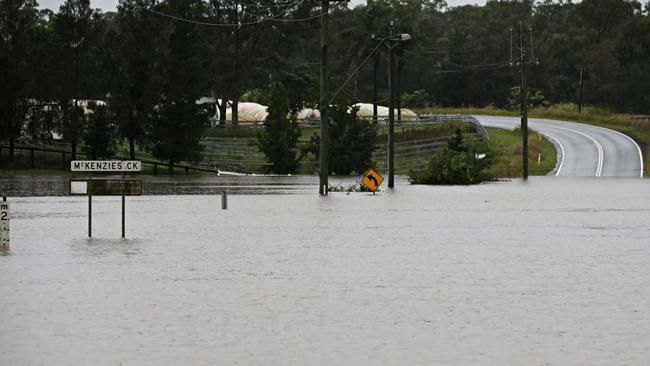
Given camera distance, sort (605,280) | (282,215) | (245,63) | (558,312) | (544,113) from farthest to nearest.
A: (544,113), (245,63), (282,215), (605,280), (558,312)

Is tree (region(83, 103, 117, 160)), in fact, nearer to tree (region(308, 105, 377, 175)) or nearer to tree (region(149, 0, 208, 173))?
tree (region(149, 0, 208, 173))

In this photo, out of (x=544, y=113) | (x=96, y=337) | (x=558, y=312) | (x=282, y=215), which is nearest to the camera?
(x=96, y=337)

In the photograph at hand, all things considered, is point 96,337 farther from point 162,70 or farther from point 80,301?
point 162,70

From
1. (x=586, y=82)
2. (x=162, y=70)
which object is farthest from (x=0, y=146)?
(x=586, y=82)

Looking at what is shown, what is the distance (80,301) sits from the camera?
48.6ft

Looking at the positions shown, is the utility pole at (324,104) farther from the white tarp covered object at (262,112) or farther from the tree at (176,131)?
the white tarp covered object at (262,112)

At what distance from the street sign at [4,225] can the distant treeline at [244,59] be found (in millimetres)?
54319

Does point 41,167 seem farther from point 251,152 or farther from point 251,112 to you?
point 251,112

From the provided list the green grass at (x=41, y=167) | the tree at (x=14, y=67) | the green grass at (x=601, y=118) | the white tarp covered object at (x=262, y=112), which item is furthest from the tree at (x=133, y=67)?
the white tarp covered object at (x=262, y=112)

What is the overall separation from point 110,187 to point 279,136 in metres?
57.5

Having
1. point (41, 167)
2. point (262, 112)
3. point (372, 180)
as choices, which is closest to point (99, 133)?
point (41, 167)

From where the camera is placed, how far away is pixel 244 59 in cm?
12094

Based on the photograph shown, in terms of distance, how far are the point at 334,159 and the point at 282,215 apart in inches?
1867

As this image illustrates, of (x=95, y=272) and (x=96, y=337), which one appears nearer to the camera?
(x=96, y=337)
